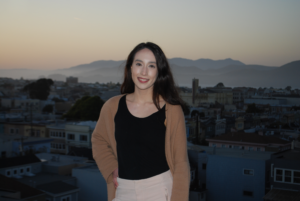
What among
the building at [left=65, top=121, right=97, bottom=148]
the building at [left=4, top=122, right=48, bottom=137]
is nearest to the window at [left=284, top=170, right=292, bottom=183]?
the building at [left=65, top=121, right=97, bottom=148]

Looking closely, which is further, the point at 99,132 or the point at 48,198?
the point at 48,198

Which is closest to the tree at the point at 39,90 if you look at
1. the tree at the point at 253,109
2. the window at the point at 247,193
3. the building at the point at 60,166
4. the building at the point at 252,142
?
the tree at the point at 253,109

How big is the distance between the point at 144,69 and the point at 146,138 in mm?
331

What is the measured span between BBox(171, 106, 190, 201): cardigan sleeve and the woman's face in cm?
20

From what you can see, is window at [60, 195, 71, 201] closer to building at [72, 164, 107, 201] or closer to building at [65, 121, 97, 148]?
building at [72, 164, 107, 201]

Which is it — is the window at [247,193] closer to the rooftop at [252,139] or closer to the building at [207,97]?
the rooftop at [252,139]

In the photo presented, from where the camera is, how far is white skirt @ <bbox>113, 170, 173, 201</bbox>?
1.55 m

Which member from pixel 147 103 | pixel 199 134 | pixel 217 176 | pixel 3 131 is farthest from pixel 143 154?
pixel 3 131

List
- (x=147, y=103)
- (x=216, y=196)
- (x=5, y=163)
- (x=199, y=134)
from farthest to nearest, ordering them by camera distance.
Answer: (x=199, y=134) < (x=216, y=196) < (x=5, y=163) < (x=147, y=103)

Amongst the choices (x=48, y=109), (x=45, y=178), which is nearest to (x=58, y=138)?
(x=45, y=178)

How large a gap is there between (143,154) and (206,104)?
3311cm

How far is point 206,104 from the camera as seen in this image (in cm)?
3419

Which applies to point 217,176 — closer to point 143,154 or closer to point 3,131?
point 143,154

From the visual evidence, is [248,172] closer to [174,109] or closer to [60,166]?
[60,166]
